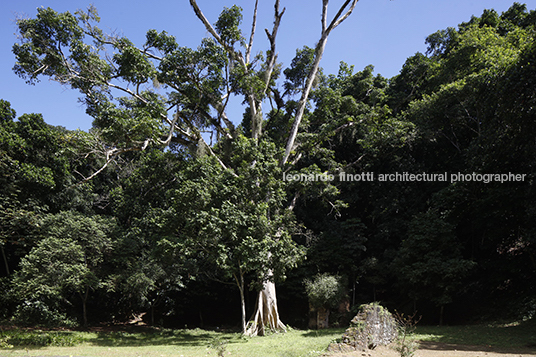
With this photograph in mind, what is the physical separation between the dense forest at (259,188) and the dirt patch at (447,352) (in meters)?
4.49

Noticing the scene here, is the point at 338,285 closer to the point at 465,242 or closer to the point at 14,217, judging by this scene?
the point at 465,242

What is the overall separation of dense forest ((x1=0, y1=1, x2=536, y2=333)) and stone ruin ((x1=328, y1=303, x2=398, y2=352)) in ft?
12.5

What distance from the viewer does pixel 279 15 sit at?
17.2m

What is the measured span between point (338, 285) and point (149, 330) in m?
8.98

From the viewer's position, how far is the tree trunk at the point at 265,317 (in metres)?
13.4

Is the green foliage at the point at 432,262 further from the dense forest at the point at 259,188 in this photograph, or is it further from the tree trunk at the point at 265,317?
the tree trunk at the point at 265,317

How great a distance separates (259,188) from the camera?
12195mm

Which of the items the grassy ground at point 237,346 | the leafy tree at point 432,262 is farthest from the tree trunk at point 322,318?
the grassy ground at point 237,346

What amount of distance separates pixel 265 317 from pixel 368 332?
7.07m

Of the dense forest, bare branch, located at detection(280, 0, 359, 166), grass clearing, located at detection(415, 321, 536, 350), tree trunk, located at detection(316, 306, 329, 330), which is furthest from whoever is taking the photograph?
bare branch, located at detection(280, 0, 359, 166)

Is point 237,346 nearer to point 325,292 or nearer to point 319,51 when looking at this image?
point 325,292

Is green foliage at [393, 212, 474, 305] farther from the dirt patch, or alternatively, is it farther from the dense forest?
the dirt patch

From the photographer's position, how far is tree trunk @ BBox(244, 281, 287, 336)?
13430 millimetres

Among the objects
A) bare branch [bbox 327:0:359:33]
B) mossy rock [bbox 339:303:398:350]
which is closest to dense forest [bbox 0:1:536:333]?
bare branch [bbox 327:0:359:33]
